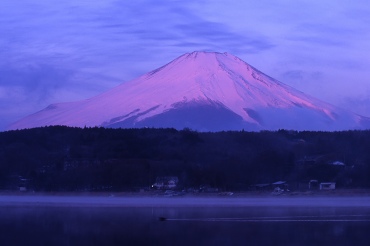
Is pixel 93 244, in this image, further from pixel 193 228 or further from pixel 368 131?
pixel 368 131

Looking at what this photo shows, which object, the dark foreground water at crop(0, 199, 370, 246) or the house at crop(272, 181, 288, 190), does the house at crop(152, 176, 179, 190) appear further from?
the dark foreground water at crop(0, 199, 370, 246)

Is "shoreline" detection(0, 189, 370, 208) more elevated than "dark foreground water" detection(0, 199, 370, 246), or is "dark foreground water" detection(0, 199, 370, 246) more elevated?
"shoreline" detection(0, 189, 370, 208)

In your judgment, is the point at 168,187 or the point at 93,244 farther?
the point at 168,187

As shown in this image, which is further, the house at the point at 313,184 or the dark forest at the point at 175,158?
the dark forest at the point at 175,158

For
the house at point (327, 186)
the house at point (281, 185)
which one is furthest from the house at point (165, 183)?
the house at point (327, 186)

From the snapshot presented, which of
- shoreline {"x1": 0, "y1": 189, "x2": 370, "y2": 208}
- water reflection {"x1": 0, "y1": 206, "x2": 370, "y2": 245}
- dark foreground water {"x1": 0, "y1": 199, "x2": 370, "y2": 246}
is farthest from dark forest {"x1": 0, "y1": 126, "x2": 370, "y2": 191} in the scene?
water reflection {"x1": 0, "y1": 206, "x2": 370, "y2": 245}

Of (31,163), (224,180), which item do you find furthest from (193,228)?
(31,163)

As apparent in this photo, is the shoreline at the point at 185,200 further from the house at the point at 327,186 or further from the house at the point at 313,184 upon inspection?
the house at the point at 313,184

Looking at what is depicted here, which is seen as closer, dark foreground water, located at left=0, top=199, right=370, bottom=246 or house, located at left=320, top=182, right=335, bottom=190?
dark foreground water, located at left=0, top=199, right=370, bottom=246
